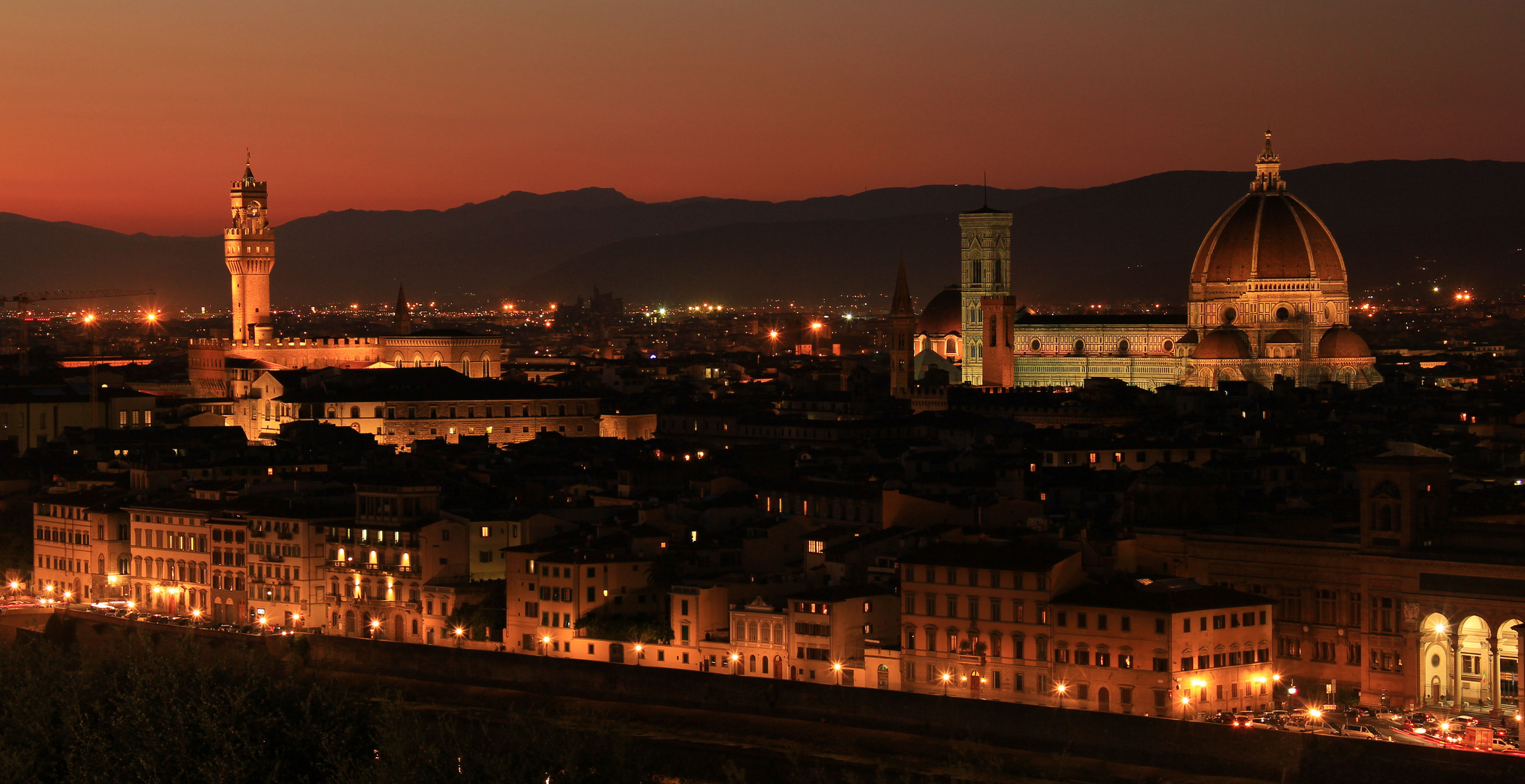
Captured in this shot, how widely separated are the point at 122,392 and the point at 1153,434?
43.5 metres

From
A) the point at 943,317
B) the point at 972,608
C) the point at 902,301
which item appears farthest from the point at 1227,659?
the point at 943,317

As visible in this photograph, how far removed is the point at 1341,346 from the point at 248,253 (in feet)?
163

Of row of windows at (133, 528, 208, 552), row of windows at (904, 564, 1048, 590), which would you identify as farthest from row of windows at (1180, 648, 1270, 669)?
row of windows at (133, 528, 208, 552)

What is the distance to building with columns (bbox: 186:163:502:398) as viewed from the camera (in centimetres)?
11775

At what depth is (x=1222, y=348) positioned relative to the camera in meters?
120

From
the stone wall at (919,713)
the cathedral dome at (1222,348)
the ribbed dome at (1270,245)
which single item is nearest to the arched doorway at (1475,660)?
the stone wall at (919,713)

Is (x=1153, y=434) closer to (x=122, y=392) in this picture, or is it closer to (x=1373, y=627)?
(x=1373, y=627)

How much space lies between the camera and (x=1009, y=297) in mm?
129375

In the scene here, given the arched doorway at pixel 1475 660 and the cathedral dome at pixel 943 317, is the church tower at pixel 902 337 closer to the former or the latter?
the cathedral dome at pixel 943 317

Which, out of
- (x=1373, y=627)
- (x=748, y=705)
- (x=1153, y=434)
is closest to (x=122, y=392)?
(x=1153, y=434)

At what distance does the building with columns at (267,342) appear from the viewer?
117750mm

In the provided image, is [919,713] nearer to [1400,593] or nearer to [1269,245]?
[1400,593]

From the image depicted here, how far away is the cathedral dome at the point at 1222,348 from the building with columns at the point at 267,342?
3201 centimetres

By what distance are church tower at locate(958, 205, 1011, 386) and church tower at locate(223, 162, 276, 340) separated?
111 ft
